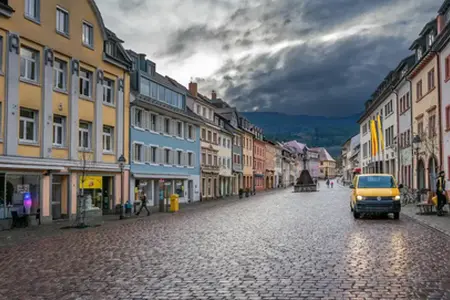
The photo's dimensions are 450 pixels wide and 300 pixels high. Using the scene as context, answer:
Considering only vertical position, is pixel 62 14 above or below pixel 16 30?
above

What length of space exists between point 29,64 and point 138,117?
13.3 m

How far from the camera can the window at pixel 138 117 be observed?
37.0 meters

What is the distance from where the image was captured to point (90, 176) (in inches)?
1188

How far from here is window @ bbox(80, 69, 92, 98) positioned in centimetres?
2946

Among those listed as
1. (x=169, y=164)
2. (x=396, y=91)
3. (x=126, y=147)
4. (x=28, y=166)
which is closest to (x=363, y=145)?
(x=396, y=91)

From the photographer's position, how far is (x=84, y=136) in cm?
2986

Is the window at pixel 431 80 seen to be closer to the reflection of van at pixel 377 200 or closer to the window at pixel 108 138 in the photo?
the reflection of van at pixel 377 200

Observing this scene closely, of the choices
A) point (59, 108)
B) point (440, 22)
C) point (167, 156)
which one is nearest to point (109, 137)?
point (59, 108)

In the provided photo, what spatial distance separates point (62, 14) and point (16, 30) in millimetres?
4318

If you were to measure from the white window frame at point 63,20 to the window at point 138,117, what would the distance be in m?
10.0

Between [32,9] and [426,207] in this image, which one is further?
[426,207]

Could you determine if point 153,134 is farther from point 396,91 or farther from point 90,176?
point 396,91

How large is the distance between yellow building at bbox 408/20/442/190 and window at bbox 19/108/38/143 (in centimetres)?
2239

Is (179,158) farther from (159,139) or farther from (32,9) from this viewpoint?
(32,9)
